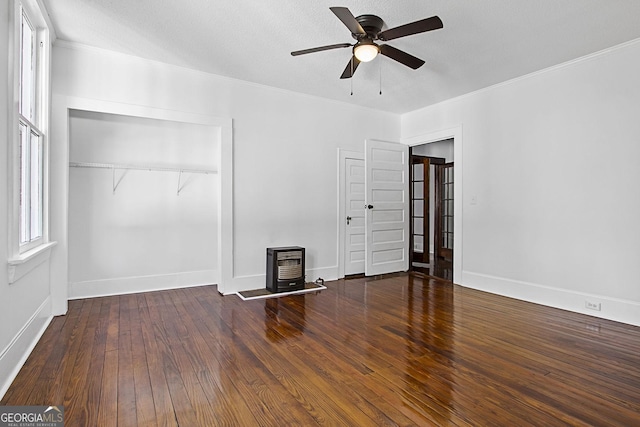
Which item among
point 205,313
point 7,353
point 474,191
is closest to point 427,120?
point 474,191

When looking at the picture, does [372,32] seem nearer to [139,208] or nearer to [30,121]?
[30,121]

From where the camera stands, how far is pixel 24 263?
244 cm

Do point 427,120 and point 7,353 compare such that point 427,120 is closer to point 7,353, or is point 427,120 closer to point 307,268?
point 307,268

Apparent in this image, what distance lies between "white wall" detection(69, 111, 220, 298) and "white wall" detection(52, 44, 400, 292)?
63 cm

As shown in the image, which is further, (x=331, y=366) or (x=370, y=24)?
(x=370, y=24)

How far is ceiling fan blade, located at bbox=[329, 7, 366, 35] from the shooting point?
243 cm

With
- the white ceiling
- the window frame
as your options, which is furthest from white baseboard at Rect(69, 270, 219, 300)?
the white ceiling

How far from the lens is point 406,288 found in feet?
16.0

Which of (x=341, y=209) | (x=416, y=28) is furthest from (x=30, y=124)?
(x=341, y=209)

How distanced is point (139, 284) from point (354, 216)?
3226mm

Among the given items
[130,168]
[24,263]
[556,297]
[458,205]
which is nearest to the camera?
[24,263]

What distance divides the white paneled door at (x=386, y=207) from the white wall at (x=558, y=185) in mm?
1158

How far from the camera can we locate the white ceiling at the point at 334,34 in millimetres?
2844

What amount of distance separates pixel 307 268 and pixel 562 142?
11.7ft
